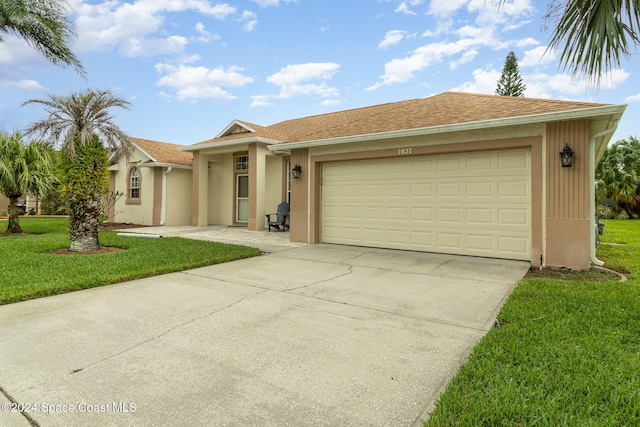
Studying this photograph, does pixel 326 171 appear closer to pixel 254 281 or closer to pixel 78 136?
pixel 254 281

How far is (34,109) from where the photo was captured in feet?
24.5

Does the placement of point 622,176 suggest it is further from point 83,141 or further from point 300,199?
point 83,141

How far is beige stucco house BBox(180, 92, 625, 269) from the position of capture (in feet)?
20.9

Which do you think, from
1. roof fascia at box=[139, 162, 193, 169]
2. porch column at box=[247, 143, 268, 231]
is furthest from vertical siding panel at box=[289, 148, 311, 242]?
roof fascia at box=[139, 162, 193, 169]

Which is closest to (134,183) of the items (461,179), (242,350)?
(461,179)

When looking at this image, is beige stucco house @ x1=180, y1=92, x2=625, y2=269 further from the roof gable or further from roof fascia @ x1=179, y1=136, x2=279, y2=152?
the roof gable

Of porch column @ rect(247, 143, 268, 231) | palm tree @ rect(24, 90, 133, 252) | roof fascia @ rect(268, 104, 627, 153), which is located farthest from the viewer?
porch column @ rect(247, 143, 268, 231)

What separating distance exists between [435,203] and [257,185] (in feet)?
23.8

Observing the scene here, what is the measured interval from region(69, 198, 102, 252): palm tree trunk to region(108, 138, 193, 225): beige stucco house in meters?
7.44

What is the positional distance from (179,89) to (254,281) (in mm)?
16864

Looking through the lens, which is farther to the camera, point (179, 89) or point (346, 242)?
point (179, 89)

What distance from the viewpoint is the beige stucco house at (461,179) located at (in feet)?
20.9

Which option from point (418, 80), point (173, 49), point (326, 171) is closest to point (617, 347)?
point (326, 171)

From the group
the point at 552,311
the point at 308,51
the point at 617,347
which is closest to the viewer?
the point at 617,347
